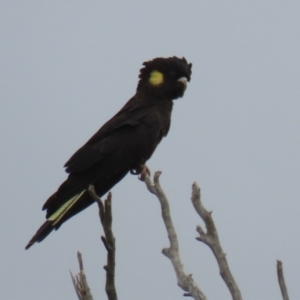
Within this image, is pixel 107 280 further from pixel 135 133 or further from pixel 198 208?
pixel 135 133

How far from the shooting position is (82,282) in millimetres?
4164

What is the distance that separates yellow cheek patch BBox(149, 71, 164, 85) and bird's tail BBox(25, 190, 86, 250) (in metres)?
1.99

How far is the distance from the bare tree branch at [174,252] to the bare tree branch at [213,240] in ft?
0.69

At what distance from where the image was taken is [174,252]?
4.37m

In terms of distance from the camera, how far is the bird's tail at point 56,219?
19.9 ft

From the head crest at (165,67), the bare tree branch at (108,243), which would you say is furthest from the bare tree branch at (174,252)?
the head crest at (165,67)

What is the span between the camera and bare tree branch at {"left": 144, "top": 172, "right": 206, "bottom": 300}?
4176 mm

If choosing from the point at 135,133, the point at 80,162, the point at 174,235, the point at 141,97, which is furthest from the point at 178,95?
the point at 174,235

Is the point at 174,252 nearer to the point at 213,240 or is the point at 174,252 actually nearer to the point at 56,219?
the point at 213,240

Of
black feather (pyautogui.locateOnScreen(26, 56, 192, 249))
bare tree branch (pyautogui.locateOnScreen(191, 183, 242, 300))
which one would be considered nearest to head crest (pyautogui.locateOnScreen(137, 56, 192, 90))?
black feather (pyautogui.locateOnScreen(26, 56, 192, 249))

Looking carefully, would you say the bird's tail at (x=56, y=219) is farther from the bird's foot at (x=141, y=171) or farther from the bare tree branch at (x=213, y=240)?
the bare tree branch at (x=213, y=240)

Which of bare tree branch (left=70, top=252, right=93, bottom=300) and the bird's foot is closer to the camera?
bare tree branch (left=70, top=252, right=93, bottom=300)

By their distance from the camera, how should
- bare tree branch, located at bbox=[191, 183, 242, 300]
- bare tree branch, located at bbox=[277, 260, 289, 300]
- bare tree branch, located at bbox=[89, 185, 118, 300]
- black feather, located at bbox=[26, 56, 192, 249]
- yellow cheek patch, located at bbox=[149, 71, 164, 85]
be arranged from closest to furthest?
bare tree branch, located at bbox=[277, 260, 289, 300] → bare tree branch, located at bbox=[191, 183, 242, 300] → bare tree branch, located at bbox=[89, 185, 118, 300] → black feather, located at bbox=[26, 56, 192, 249] → yellow cheek patch, located at bbox=[149, 71, 164, 85]

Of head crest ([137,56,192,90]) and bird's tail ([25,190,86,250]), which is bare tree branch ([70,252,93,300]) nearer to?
bird's tail ([25,190,86,250])
